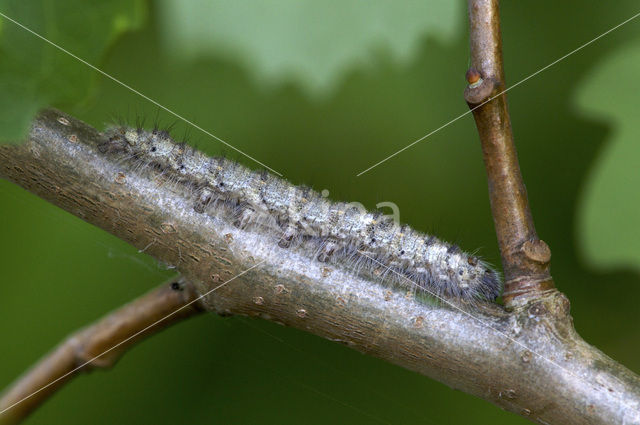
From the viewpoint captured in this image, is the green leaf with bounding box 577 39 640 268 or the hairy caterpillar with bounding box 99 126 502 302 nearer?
the green leaf with bounding box 577 39 640 268

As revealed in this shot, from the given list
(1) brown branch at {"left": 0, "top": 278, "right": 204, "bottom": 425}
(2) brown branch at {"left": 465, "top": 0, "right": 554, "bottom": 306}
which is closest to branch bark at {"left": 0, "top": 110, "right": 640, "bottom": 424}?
(2) brown branch at {"left": 465, "top": 0, "right": 554, "bottom": 306}

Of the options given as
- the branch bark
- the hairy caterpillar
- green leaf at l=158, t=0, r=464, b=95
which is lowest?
the branch bark

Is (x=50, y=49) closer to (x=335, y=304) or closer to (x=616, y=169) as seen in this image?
(x=335, y=304)

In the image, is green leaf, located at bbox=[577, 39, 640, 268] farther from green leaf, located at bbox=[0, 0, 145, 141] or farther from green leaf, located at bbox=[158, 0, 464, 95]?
green leaf, located at bbox=[0, 0, 145, 141]

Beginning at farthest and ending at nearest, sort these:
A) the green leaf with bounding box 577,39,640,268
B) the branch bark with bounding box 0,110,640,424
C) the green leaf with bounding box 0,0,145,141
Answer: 1. the green leaf with bounding box 577,39,640,268
2. the branch bark with bounding box 0,110,640,424
3. the green leaf with bounding box 0,0,145,141

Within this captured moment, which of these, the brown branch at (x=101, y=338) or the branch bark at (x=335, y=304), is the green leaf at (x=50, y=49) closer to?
the branch bark at (x=335, y=304)

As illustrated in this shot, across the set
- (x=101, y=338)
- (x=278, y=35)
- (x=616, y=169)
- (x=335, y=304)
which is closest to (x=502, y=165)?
(x=616, y=169)
